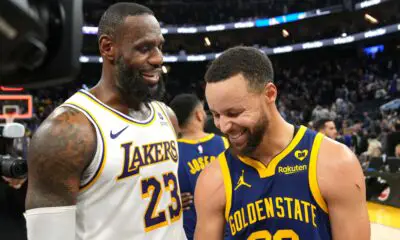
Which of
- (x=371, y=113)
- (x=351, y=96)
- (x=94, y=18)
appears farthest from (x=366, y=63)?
(x=94, y=18)

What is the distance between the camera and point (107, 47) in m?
2.06

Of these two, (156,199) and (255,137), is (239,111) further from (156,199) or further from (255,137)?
(156,199)

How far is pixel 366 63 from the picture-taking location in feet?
72.8

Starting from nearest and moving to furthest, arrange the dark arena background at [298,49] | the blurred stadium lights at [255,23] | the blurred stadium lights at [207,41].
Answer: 1. the dark arena background at [298,49]
2. the blurred stadium lights at [255,23]
3. the blurred stadium lights at [207,41]

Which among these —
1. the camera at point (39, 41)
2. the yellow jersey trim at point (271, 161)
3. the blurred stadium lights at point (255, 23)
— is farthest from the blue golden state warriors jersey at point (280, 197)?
the blurred stadium lights at point (255, 23)

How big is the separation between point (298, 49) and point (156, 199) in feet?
74.5

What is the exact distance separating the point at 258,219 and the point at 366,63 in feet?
72.9

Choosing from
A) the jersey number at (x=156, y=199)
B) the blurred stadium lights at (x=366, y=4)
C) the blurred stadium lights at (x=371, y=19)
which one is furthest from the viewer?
the blurred stadium lights at (x=371, y=19)

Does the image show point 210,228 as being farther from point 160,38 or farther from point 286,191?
point 160,38

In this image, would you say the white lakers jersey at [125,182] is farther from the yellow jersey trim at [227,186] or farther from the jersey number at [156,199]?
the yellow jersey trim at [227,186]

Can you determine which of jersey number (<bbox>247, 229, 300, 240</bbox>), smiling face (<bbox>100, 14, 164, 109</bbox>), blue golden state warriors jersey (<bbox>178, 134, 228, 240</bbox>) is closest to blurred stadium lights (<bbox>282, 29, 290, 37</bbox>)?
blue golden state warriors jersey (<bbox>178, 134, 228, 240</bbox>)

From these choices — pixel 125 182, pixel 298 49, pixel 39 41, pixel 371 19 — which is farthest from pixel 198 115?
pixel 371 19

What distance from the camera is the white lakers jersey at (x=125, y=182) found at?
182 cm

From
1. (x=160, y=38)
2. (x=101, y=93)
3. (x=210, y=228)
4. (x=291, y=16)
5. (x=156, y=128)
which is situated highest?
(x=291, y=16)
